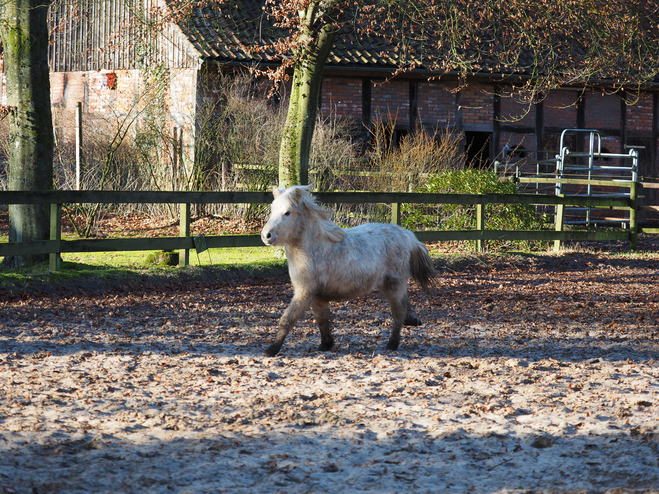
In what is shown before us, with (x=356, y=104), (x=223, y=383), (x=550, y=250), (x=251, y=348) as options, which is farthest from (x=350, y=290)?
(x=356, y=104)

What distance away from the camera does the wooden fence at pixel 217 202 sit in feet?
31.0

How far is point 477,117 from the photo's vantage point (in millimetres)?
22359

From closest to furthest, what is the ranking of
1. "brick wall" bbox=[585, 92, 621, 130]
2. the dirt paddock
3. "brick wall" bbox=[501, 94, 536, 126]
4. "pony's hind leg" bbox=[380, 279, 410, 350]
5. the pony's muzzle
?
the dirt paddock → the pony's muzzle → "pony's hind leg" bbox=[380, 279, 410, 350] → "brick wall" bbox=[501, 94, 536, 126] → "brick wall" bbox=[585, 92, 621, 130]

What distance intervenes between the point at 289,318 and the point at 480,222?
24.8 feet

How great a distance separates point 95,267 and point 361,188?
7250 mm

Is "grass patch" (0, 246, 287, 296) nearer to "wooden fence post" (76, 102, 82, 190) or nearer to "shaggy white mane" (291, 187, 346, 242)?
"wooden fence post" (76, 102, 82, 190)

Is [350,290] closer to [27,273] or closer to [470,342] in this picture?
[470,342]

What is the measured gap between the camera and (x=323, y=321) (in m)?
6.51

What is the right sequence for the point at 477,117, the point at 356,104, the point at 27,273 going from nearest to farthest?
1. the point at 27,273
2. the point at 356,104
3. the point at 477,117

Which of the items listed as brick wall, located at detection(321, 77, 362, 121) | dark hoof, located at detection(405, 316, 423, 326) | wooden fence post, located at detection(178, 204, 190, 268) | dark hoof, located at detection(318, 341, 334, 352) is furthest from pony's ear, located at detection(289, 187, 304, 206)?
brick wall, located at detection(321, 77, 362, 121)

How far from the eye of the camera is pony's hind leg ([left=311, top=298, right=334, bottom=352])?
255 inches

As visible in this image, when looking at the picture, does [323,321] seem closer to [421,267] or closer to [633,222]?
[421,267]

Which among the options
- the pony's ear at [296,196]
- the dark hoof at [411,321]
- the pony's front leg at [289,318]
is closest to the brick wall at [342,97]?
the dark hoof at [411,321]

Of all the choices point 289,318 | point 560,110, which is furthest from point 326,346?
point 560,110
